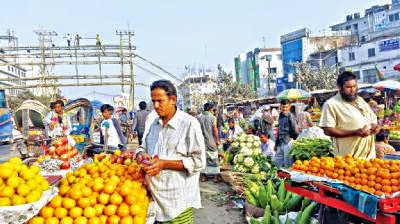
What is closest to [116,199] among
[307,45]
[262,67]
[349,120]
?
[349,120]

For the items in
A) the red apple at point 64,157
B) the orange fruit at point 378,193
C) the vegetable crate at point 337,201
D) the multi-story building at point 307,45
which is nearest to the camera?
the vegetable crate at point 337,201

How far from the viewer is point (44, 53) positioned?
25.4 meters

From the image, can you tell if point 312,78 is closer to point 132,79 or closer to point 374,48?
point 374,48

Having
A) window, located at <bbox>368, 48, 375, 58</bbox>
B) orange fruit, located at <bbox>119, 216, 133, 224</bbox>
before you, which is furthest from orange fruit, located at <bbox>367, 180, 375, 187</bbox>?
window, located at <bbox>368, 48, 375, 58</bbox>

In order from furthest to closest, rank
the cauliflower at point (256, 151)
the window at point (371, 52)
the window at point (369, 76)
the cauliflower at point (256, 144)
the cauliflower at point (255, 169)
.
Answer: the window at point (369, 76) < the window at point (371, 52) < the cauliflower at point (256, 144) < the cauliflower at point (256, 151) < the cauliflower at point (255, 169)

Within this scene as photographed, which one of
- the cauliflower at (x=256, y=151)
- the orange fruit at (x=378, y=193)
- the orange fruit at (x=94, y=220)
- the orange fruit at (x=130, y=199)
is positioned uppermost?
the orange fruit at (x=130, y=199)

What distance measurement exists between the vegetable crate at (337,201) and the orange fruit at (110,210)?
5.93 feet

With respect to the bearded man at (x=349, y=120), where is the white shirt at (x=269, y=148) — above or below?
below

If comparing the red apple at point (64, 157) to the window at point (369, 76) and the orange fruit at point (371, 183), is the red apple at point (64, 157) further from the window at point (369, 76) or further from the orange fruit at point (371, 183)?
the window at point (369, 76)

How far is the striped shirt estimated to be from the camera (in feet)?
8.77

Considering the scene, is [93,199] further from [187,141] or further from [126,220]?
[187,141]

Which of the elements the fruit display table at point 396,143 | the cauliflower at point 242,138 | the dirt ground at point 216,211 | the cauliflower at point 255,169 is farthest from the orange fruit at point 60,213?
the fruit display table at point 396,143

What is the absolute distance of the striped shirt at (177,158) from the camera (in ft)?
8.77

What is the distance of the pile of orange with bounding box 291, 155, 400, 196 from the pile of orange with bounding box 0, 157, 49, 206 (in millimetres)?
2484
